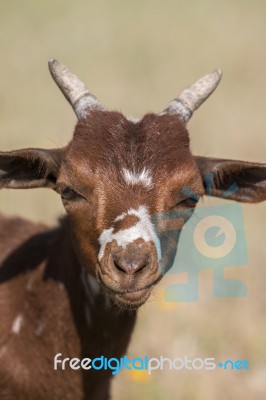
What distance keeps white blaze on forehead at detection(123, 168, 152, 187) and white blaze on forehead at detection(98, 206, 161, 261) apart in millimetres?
241

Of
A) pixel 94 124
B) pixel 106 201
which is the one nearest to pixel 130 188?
pixel 106 201

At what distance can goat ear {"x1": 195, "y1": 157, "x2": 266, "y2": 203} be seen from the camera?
23.5 feet

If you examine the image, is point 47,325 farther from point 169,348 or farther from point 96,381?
point 169,348

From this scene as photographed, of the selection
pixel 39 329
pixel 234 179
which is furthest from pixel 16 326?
pixel 234 179

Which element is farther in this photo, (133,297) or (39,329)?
(39,329)

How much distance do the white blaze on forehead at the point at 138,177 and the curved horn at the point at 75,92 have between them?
2.81 feet

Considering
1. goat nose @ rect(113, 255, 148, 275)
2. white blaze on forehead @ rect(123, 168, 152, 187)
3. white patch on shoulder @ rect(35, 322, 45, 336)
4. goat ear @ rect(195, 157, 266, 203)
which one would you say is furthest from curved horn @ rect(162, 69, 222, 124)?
white patch on shoulder @ rect(35, 322, 45, 336)

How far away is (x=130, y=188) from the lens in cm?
641

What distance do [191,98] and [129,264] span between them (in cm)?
216

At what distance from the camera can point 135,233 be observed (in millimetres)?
6051

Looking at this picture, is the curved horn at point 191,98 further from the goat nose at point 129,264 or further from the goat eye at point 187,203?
the goat nose at point 129,264

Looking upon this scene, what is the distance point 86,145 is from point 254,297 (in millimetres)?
5389

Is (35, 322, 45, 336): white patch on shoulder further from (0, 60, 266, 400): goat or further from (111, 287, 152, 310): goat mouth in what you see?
(111, 287, 152, 310): goat mouth

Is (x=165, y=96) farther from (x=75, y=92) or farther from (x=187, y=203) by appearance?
(x=187, y=203)
